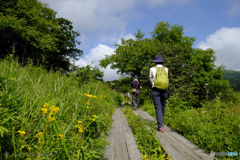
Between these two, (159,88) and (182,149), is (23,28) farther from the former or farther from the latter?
(182,149)

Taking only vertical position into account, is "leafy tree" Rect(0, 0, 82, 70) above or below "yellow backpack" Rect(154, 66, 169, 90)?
above

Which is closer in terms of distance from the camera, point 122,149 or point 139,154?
point 139,154

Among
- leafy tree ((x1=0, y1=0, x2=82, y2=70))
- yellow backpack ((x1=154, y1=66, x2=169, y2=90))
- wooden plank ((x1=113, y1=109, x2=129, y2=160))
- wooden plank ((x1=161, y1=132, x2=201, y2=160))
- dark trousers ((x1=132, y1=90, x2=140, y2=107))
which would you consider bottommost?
wooden plank ((x1=113, y1=109, x2=129, y2=160))

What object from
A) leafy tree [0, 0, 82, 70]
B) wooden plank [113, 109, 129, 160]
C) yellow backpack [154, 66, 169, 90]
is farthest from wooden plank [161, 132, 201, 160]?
leafy tree [0, 0, 82, 70]

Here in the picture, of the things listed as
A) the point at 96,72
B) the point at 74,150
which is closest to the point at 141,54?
the point at 96,72

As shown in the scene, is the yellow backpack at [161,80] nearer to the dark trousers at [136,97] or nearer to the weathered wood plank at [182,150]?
the weathered wood plank at [182,150]

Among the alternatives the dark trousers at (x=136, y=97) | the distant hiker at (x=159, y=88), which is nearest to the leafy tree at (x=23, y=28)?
the dark trousers at (x=136, y=97)

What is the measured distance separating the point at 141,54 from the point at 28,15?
55.4 feet

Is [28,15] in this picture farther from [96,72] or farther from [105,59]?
[96,72]

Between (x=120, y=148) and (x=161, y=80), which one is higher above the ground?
(x=161, y=80)

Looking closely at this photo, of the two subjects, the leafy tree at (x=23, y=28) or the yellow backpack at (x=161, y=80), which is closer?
the yellow backpack at (x=161, y=80)

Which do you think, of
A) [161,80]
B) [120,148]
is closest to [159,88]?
[161,80]

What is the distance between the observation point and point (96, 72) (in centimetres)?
597

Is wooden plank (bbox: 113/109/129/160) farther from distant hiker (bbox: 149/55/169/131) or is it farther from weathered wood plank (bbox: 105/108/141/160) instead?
distant hiker (bbox: 149/55/169/131)
